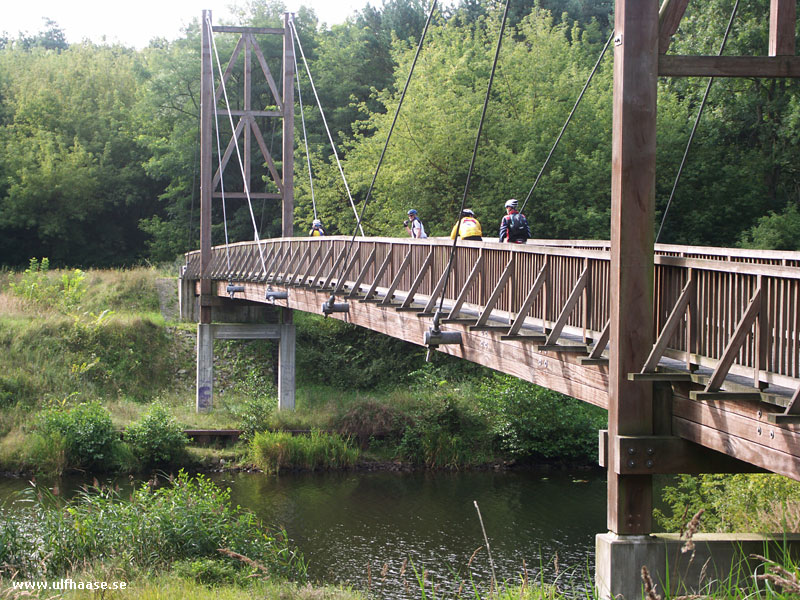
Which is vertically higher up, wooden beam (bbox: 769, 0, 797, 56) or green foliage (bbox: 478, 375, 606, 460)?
wooden beam (bbox: 769, 0, 797, 56)

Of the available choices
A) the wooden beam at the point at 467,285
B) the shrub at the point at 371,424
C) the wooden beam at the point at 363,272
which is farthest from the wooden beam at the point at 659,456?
the shrub at the point at 371,424

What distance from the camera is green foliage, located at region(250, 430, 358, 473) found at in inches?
777

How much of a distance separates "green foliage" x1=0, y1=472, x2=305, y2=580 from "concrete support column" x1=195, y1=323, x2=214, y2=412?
481 inches

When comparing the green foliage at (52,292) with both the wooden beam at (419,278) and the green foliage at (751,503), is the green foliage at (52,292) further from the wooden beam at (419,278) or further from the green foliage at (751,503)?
the green foliage at (751,503)

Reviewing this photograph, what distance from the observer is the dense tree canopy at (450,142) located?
2417 cm

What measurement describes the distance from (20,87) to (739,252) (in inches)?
1451

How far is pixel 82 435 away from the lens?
1888 centimetres

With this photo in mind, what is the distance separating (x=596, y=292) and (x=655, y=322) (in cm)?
87

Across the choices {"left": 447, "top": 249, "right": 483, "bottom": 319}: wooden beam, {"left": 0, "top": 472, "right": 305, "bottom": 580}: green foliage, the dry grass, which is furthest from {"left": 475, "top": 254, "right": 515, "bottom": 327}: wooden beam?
the dry grass

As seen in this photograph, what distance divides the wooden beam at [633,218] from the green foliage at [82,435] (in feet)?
A: 48.0

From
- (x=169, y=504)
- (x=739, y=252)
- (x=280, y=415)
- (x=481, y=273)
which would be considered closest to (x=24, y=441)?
(x=280, y=415)

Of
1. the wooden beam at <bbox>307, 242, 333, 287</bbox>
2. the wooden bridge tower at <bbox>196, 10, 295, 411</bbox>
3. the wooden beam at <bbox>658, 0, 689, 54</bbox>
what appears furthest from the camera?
the wooden bridge tower at <bbox>196, 10, 295, 411</bbox>

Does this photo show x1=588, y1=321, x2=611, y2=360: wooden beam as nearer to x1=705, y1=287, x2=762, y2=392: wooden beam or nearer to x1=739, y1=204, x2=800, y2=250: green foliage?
x1=705, y1=287, x2=762, y2=392: wooden beam

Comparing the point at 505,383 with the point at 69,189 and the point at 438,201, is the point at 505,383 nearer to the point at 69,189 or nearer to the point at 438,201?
the point at 438,201
